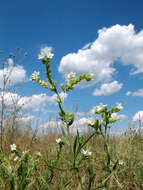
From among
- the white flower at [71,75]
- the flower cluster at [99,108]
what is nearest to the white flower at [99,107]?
the flower cluster at [99,108]

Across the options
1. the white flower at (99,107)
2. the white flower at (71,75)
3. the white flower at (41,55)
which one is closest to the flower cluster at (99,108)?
the white flower at (99,107)

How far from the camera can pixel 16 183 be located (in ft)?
5.05

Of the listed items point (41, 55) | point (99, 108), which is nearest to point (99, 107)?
point (99, 108)

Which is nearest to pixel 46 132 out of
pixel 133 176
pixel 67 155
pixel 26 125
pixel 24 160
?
pixel 26 125

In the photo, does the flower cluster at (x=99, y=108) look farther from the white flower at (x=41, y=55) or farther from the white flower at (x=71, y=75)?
the white flower at (x=41, y=55)

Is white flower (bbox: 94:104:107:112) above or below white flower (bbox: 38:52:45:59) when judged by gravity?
below

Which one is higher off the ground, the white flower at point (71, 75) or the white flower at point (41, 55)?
the white flower at point (41, 55)

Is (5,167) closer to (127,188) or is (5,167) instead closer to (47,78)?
(47,78)

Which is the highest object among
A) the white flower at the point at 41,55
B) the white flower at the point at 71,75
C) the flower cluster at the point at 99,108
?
the white flower at the point at 41,55

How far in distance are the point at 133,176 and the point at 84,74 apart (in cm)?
148

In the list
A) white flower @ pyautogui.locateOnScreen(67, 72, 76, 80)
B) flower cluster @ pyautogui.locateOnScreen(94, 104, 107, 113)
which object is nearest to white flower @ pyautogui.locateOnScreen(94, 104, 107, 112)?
flower cluster @ pyautogui.locateOnScreen(94, 104, 107, 113)

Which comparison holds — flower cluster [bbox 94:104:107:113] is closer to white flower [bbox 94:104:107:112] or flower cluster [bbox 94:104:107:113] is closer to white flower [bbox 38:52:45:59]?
white flower [bbox 94:104:107:112]

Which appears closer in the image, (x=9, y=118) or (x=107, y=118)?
(x=107, y=118)

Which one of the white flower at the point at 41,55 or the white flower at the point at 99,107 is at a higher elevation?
the white flower at the point at 41,55
